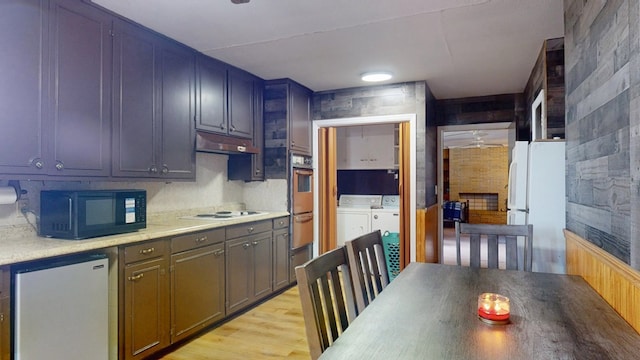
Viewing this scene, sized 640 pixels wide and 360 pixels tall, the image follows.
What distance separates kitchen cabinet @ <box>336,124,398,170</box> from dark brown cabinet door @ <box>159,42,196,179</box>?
10.6ft

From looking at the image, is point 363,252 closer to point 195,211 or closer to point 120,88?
point 120,88

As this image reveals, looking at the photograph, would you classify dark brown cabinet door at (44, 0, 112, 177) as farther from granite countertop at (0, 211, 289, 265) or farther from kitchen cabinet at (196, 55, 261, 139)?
kitchen cabinet at (196, 55, 261, 139)

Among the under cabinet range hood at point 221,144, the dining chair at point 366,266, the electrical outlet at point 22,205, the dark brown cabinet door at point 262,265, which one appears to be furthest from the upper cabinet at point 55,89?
the dining chair at point 366,266

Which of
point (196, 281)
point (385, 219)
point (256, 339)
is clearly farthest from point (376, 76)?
point (256, 339)

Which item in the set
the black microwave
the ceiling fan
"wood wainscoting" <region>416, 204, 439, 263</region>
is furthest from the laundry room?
the black microwave

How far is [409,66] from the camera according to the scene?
3.63 metres

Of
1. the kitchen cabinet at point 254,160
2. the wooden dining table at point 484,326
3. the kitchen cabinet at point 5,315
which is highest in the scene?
the kitchen cabinet at point 254,160

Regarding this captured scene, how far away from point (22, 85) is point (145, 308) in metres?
1.42

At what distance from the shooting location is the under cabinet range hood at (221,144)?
128 inches

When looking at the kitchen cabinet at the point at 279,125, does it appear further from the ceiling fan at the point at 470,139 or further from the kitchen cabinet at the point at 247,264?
the ceiling fan at the point at 470,139

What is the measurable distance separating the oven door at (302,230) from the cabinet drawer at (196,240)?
1.22m

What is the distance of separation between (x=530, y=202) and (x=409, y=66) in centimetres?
160

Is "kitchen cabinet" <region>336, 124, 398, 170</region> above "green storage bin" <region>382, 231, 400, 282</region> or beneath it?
above

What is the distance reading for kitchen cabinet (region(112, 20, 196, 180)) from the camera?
2555mm
